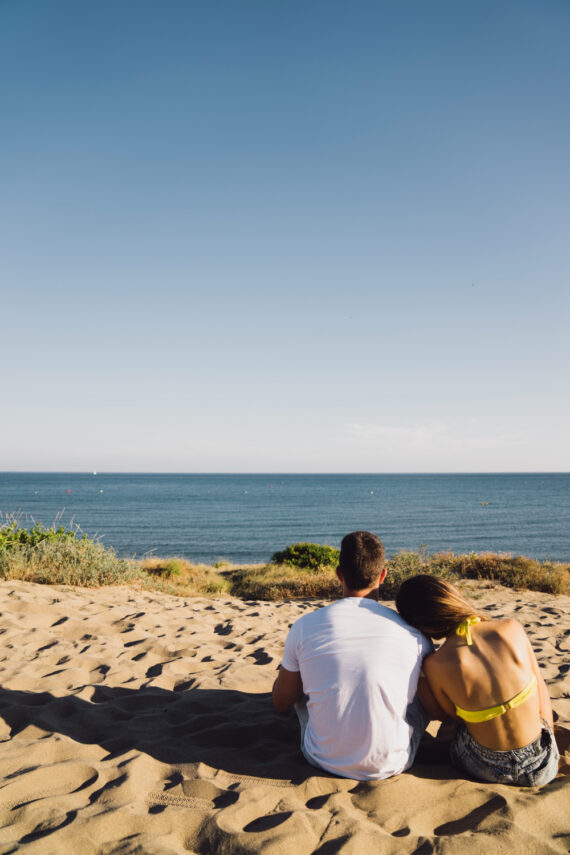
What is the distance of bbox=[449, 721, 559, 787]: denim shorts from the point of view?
293cm

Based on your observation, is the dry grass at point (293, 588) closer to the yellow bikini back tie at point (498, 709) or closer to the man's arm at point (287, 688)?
Result: the man's arm at point (287, 688)

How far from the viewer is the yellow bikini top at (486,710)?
2816 millimetres

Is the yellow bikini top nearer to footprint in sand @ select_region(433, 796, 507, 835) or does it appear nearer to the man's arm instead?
footprint in sand @ select_region(433, 796, 507, 835)

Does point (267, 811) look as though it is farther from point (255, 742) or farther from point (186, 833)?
point (255, 742)

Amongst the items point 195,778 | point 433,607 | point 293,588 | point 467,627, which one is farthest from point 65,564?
point 467,627

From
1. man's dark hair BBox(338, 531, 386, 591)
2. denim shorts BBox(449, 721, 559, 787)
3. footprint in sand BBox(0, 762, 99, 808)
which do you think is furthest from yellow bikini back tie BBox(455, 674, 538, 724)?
footprint in sand BBox(0, 762, 99, 808)

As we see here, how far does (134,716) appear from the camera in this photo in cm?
405

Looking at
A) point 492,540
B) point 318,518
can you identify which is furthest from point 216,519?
point 492,540

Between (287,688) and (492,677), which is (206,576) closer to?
(287,688)

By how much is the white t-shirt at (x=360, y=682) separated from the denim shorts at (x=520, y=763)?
0.39 m

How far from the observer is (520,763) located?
2928mm

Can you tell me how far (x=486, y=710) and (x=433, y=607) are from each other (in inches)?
22.7

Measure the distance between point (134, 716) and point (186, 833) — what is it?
5.55 ft

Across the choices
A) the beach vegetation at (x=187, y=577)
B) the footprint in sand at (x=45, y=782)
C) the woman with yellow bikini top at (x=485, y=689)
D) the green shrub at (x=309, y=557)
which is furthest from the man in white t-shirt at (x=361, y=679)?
the green shrub at (x=309, y=557)
